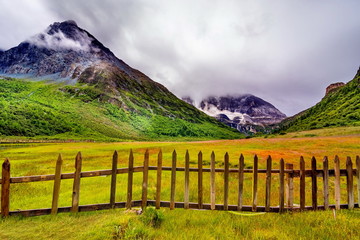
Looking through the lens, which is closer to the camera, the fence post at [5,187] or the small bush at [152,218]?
the small bush at [152,218]

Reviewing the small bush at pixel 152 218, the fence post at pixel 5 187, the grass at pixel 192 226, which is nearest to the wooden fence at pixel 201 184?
the fence post at pixel 5 187

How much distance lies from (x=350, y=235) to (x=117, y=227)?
6.20 metres

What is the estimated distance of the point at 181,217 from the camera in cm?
657

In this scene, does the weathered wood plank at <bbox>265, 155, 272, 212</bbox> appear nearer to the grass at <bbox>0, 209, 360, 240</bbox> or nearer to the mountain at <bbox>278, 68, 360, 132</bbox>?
the grass at <bbox>0, 209, 360, 240</bbox>

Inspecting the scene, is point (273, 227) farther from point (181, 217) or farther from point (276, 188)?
point (276, 188)

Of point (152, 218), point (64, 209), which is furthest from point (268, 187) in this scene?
point (64, 209)

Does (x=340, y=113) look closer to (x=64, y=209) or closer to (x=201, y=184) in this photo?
(x=201, y=184)

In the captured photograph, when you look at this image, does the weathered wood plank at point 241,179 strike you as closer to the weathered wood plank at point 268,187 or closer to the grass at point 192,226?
the grass at point 192,226

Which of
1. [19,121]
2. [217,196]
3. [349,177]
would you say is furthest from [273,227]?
[19,121]

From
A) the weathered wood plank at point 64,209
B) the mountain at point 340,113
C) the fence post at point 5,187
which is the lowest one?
the weathered wood plank at point 64,209

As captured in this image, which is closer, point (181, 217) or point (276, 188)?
point (181, 217)

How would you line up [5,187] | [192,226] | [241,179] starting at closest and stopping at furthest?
[192,226], [5,187], [241,179]

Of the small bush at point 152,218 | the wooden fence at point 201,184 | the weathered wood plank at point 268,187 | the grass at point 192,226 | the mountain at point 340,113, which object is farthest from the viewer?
the mountain at point 340,113

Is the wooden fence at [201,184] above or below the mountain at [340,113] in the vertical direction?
below
